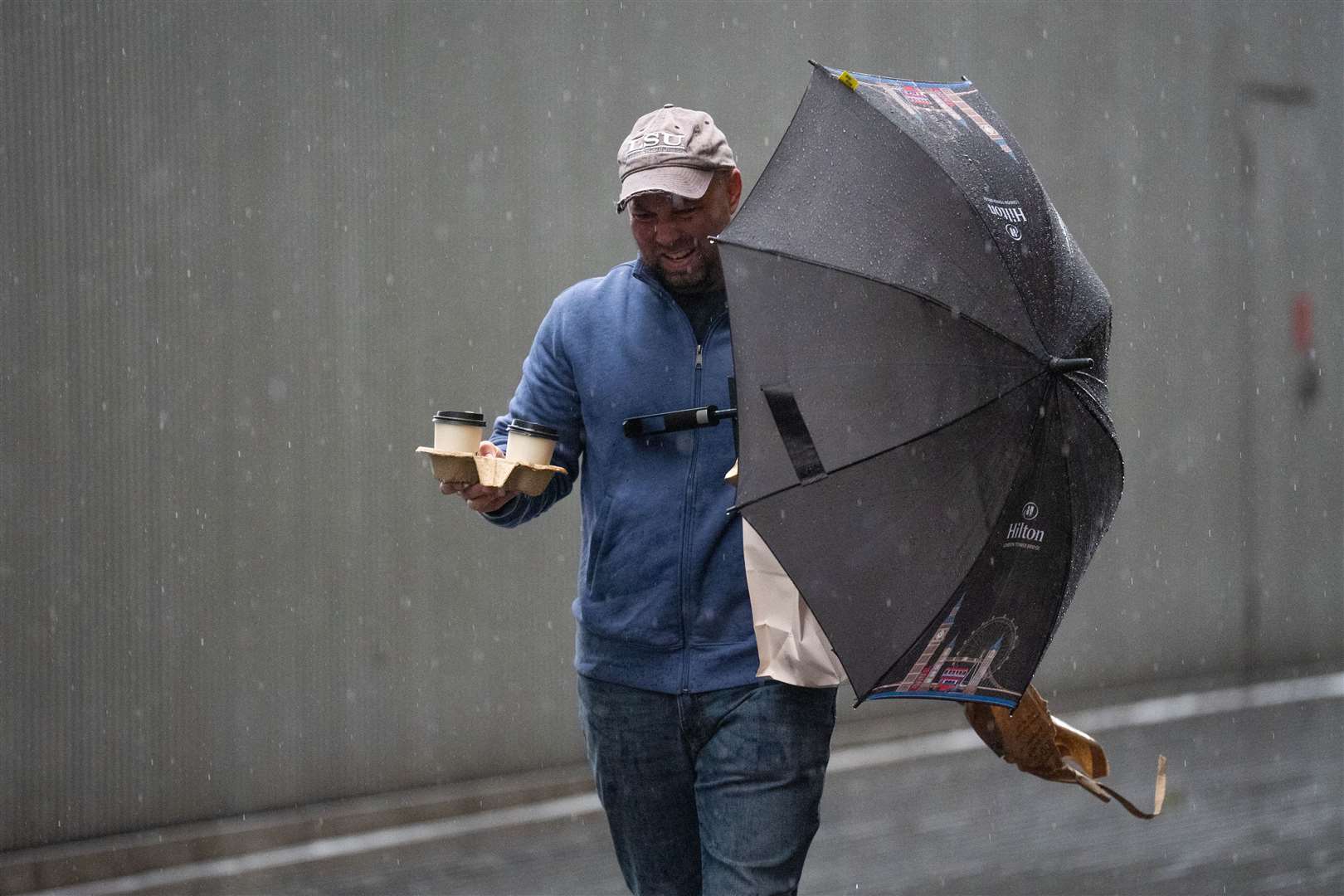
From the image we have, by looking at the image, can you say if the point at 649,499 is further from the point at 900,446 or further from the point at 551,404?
the point at 900,446

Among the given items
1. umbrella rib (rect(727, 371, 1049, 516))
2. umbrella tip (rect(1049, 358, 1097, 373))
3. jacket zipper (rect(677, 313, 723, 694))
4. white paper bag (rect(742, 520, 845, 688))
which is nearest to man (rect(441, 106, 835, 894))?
jacket zipper (rect(677, 313, 723, 694))

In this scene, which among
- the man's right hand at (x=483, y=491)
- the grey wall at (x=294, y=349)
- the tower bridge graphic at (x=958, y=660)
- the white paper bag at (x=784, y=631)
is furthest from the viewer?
the grey wall at (x=294, y=349)

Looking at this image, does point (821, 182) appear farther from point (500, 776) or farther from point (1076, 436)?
point (500, 776)

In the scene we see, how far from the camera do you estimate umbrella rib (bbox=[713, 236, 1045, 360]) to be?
3.08m

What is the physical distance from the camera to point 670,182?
3471mm

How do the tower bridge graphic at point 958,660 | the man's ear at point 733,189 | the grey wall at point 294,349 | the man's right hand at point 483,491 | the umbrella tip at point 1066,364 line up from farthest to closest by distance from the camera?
the grey wall at point 294,349, the man's ear at point 733,189, the man's right hand at point 483,491, the tower bridge graphic at point 958,660, the umbrella tip at point 1066,364

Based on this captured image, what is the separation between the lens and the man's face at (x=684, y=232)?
3.55 metres

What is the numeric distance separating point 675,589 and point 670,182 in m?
0.88

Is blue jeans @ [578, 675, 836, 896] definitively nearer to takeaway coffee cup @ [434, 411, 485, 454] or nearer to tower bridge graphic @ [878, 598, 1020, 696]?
tower bridge graphic @ [878, 598, 1020, 696]

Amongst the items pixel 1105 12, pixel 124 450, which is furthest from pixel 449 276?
pixel 1105 12

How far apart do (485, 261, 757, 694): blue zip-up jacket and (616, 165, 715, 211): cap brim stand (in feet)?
0.91

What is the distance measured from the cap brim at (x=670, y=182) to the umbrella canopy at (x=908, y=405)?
24 cm

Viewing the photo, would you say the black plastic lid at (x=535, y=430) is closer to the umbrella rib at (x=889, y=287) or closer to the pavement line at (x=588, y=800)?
the umbrella rib at (x=889, y=287)

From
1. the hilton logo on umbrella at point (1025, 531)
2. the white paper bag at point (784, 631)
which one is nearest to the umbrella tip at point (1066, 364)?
the hilton logo on umbrella at point (1025, 531)
